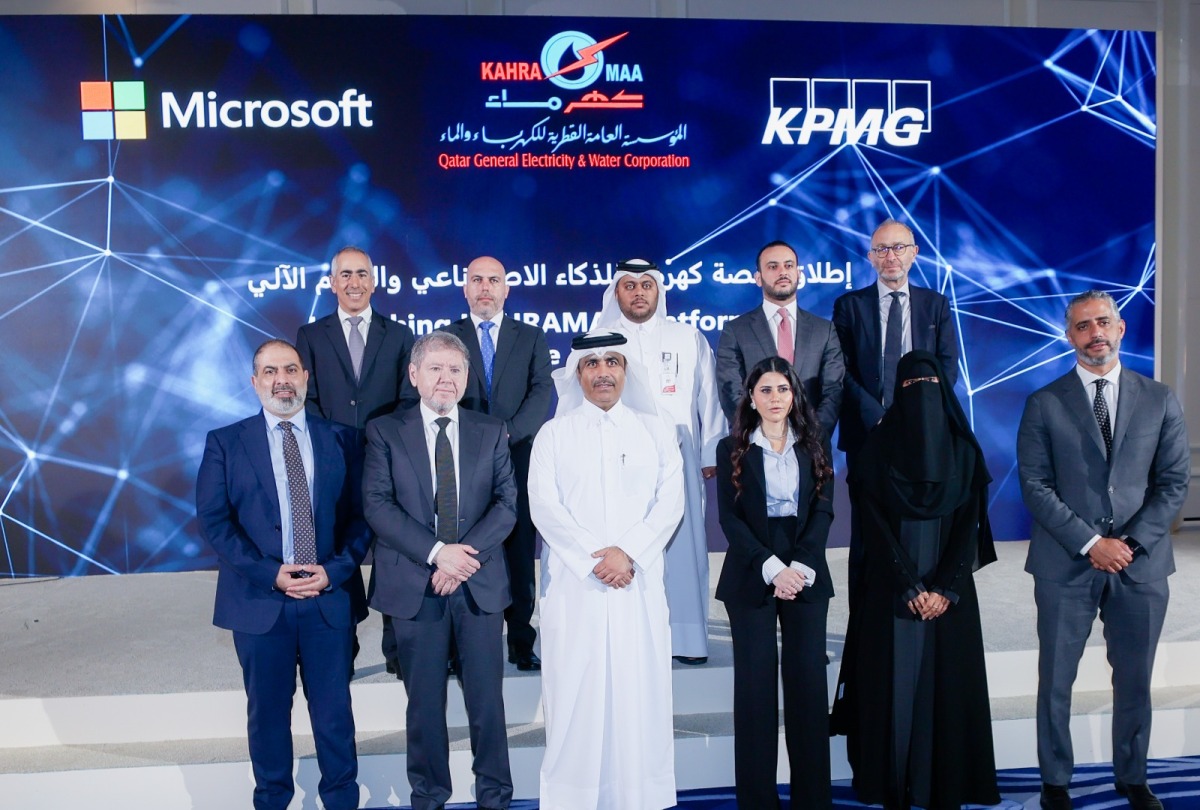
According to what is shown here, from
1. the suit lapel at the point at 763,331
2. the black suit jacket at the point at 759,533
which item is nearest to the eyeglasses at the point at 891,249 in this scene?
the suit lapel at the point at 763,331

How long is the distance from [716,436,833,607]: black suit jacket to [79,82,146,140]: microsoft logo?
408 centimetres

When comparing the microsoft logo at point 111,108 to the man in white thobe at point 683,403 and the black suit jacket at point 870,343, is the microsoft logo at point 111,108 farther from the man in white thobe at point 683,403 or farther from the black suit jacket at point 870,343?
the black suit jacket at point 870,343

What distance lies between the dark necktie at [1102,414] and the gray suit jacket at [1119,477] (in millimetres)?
24

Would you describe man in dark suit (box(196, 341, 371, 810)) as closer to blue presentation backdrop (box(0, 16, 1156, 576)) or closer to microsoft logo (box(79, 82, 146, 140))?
blue presentation backdrop (box(0, 16, 1156, 576))

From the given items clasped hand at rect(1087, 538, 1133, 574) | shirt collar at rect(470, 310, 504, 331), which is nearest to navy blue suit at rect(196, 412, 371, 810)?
shirt collar at rect(470, 310, 504, 331)

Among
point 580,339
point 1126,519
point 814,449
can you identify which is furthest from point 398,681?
point 1126,519

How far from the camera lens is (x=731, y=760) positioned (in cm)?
368

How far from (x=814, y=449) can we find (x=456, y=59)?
3535 millimetres

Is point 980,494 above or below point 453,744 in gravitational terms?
above

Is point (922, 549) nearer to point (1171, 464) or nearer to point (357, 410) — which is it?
point (1171, 464)

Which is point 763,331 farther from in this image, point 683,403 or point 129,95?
point 129,95

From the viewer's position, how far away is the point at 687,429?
161 inches

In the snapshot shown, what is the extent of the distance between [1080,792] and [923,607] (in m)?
0.97

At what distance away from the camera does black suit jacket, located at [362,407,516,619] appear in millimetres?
3119
